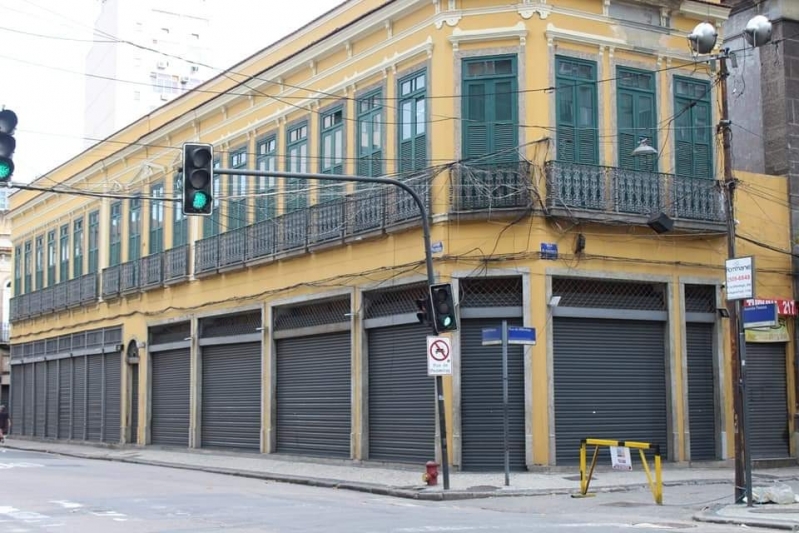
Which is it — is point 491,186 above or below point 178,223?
below

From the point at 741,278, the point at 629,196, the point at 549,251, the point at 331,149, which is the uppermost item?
the point at 331,149

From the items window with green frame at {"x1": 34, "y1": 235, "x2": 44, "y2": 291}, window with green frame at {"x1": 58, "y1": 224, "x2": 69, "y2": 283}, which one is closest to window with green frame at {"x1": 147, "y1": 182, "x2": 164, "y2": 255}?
window with green frame at {"x1": 58, "y1": 224, "x2": 69, "y2": 283}

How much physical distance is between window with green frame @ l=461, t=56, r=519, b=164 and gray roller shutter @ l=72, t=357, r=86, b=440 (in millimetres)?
24341

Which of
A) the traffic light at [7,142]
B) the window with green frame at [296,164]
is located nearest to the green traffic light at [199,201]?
the traffic light at [7,142]

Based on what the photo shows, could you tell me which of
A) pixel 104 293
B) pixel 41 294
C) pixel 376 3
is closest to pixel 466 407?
pixel 376 3

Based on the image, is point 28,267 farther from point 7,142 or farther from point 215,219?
point 7,142

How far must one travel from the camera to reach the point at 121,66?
266ft

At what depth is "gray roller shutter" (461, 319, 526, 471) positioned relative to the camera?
75.5ft

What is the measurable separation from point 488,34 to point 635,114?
3.83m

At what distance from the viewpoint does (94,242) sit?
4278cm

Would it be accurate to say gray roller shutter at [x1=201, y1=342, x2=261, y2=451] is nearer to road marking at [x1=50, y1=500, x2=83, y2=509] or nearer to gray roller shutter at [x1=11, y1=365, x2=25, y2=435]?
road marking at [x1=50, y1=500, x2=83, y2=509]

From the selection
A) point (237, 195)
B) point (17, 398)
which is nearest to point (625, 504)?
point (237, 195)

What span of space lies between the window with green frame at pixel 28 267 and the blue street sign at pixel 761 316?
3883 centimetres

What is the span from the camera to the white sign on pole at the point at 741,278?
56.4 ft
